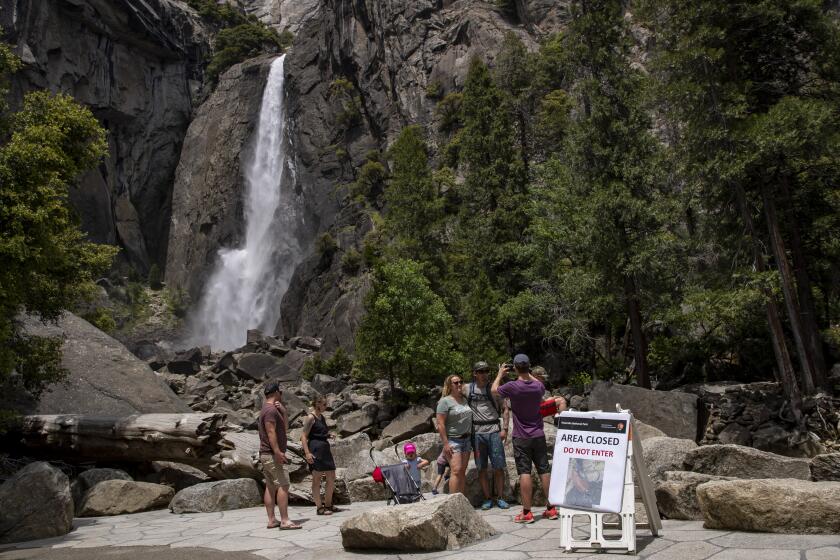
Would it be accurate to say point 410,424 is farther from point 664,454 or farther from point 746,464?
point 746,464

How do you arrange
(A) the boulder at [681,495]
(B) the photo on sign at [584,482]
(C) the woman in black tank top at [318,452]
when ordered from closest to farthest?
(B) the photo on sign at [584,482]
(A) the boulder at [681,495]
(C) the woman in black tank top at [318,452]

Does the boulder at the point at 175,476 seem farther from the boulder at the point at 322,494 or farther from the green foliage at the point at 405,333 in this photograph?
the green foliage at the point at 405,333

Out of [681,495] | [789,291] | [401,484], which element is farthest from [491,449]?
[789,291]

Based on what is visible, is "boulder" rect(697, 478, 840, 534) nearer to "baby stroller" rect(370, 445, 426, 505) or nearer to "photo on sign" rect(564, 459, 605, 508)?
"photo on sign" rect(564, 459, 605, 508)

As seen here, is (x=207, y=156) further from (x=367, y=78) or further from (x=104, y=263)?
(x=104, y=263)

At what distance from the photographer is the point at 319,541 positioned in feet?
22.7

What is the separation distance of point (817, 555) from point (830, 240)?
14039mm

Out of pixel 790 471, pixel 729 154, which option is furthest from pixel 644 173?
pixel 790 471

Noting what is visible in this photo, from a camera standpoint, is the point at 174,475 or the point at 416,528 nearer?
the point at 416,528

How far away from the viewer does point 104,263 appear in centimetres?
1571

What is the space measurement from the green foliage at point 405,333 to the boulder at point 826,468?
55.4ft

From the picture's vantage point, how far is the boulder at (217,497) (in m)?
9.86

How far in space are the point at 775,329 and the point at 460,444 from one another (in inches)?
425

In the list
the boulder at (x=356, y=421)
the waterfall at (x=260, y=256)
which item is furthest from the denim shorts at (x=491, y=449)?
the waterfall at (x=260, y=256)
